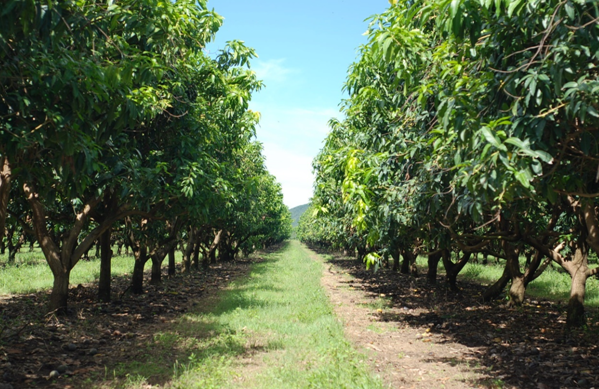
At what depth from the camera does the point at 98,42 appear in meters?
6.21

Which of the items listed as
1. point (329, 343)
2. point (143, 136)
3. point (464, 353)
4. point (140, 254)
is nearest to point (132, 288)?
point (140, 254)

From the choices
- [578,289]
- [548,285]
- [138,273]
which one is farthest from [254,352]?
[548,285]

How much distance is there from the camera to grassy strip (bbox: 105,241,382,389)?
22.4 feet

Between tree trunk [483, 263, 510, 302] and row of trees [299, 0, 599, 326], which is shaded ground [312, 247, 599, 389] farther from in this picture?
row of trees [299, 0, 599, 326]

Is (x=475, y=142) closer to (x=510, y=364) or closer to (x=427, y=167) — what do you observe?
(x=427, y=167)

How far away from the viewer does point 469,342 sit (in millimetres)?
9875

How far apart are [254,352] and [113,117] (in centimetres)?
547

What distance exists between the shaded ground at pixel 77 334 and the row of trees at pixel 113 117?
3.06 feet

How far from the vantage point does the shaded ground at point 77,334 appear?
7.02 metres

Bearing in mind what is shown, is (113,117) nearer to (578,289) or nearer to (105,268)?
(105,268)

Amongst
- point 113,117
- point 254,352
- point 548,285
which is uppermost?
point 113,117

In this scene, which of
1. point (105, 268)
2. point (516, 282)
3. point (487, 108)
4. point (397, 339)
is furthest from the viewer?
point (516, 282)

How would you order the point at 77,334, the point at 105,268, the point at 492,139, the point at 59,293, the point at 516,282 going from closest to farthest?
1. the point at 492,139
2. the point at 77,334
3. the point at 59,293
4. the point at 105,268
5. the point at 516,282

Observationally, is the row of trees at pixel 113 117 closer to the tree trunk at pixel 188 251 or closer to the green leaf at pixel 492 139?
the green leaf at pixel 492 139
